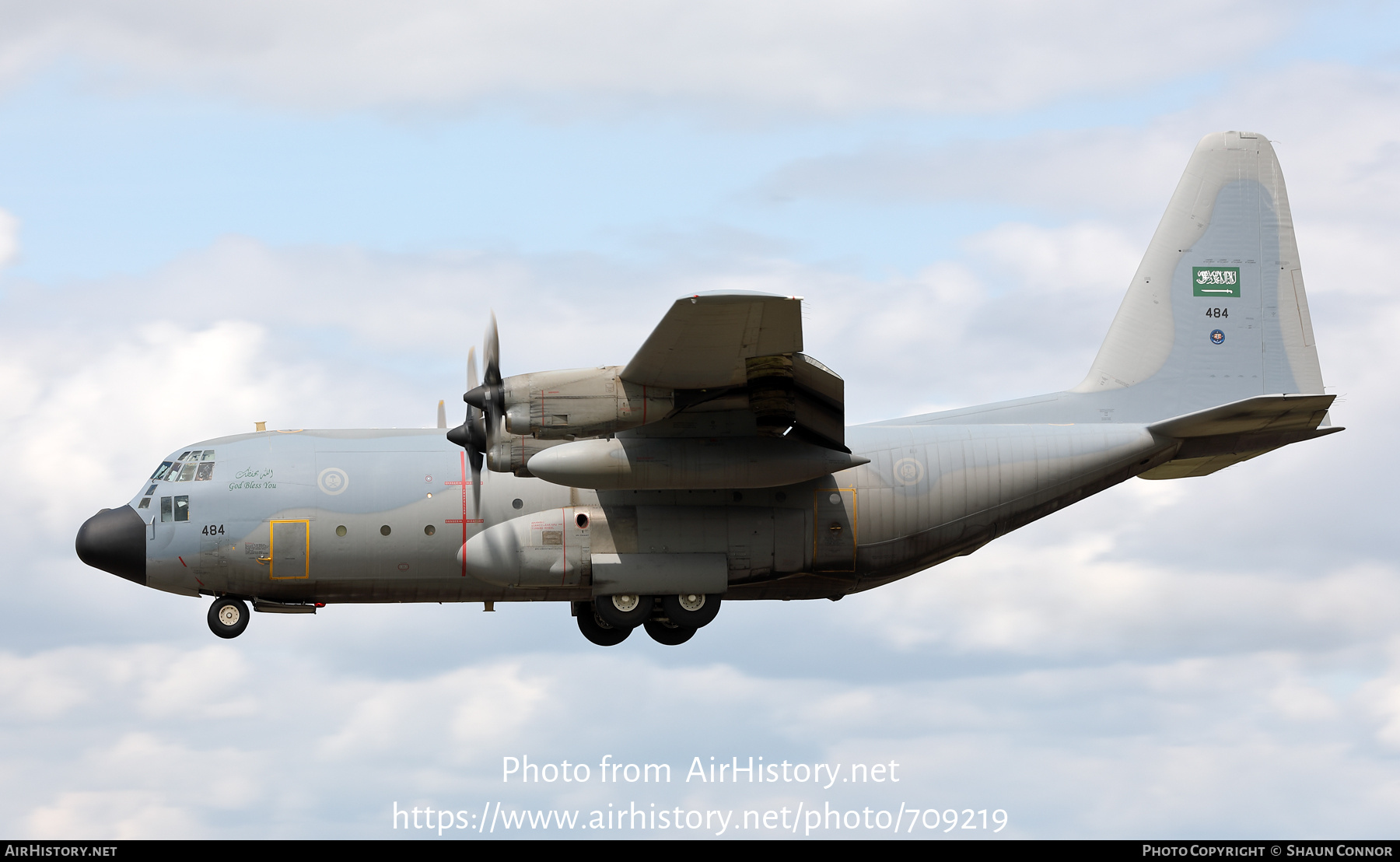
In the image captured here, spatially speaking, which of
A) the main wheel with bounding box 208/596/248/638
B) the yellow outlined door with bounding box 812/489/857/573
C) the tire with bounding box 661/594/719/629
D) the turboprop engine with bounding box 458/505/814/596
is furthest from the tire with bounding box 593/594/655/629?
the main wheel with bounding box 208/596/248/638

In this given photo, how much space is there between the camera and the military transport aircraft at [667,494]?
2144cm

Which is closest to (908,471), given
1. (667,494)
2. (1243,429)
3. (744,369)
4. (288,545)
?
(667,494)

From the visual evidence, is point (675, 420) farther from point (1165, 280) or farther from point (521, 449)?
point (1165, 280)

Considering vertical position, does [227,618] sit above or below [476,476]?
below

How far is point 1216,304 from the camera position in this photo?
81.6 ft

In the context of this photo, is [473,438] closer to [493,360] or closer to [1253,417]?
[493,360]

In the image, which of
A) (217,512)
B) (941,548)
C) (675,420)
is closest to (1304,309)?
(941,548)

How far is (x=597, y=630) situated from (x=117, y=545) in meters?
7.27

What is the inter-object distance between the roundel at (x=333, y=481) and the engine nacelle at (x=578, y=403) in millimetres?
3858

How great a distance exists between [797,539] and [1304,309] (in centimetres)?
934

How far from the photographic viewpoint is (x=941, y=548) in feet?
76.8
